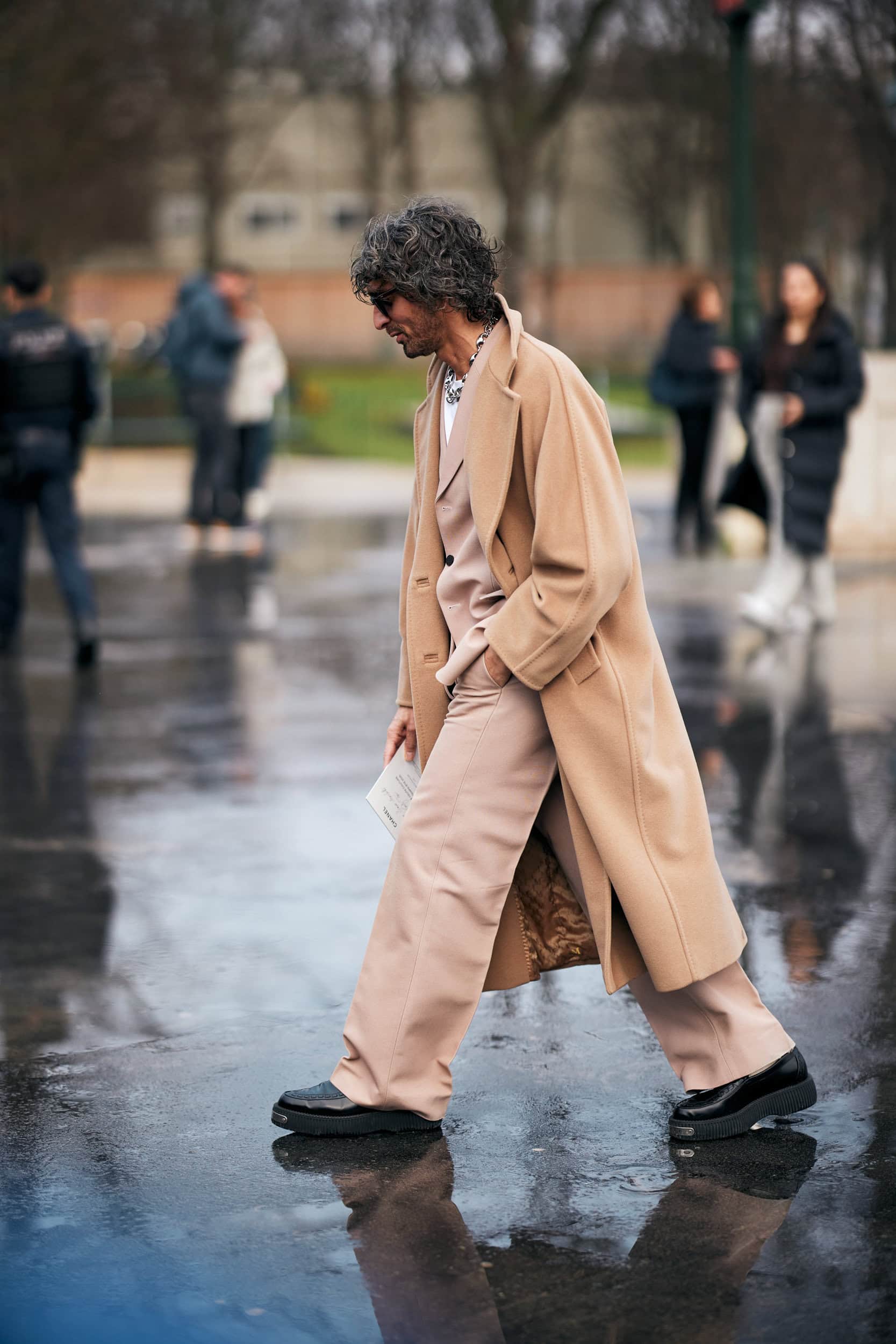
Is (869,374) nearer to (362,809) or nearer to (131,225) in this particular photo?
(362,809)

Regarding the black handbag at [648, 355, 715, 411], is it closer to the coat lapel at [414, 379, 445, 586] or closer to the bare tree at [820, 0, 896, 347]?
the bare tree at [820, 0, 896, 347]

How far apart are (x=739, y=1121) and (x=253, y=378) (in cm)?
1243

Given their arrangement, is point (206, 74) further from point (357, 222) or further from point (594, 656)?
point (357, 222)

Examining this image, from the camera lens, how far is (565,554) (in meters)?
3.81

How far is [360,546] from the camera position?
51.1 ft

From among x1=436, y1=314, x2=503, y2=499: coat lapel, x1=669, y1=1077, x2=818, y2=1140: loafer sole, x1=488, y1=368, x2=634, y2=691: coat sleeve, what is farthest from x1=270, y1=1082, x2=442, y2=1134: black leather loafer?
x1=436, y1=314, x2=503, y2=499: coat lapel

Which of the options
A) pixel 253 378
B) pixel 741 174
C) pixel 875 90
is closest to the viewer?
pixel 875 90

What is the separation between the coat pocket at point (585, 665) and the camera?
12.8 feet

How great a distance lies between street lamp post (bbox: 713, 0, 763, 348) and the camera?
51.5 feet

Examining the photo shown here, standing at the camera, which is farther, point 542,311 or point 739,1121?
point 542,311

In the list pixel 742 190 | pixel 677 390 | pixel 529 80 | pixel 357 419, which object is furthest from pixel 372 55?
pixel 677 390

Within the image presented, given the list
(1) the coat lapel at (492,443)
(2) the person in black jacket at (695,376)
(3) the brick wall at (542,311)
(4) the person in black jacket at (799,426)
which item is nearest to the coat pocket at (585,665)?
(1) the coat lapel at (492,443)

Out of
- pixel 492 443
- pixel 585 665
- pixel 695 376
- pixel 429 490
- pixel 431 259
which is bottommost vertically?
pixel 695 376

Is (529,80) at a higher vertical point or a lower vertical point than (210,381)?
higher
